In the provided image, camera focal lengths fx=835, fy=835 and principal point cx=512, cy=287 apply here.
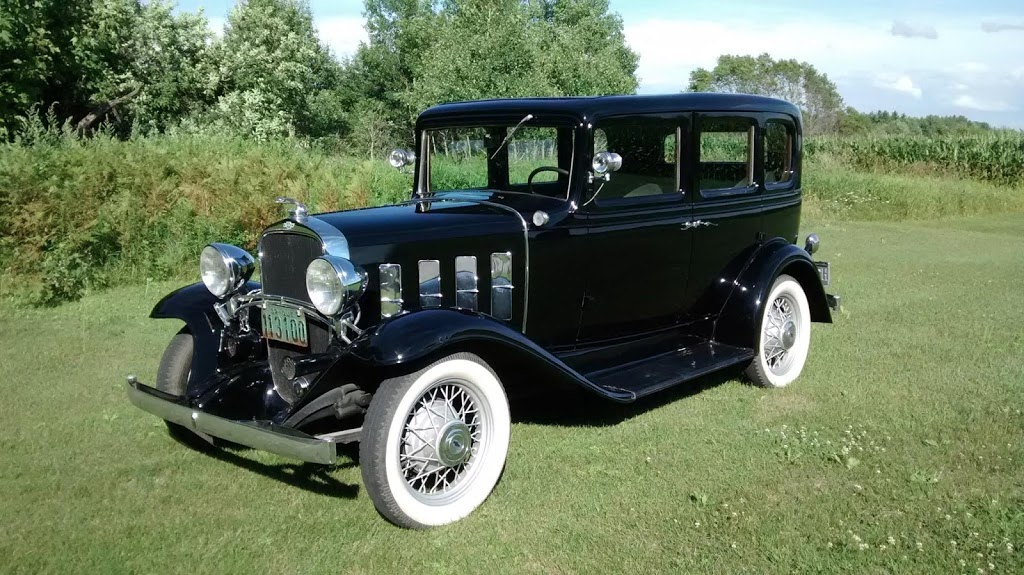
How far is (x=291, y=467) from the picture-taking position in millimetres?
4465

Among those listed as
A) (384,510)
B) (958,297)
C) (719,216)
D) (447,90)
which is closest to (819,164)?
(447,90)

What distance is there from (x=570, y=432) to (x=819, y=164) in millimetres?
21553

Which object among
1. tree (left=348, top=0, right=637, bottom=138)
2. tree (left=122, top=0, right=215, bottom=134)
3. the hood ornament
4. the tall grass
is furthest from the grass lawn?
tree (left=122, top=0, right=215, bottom=134)

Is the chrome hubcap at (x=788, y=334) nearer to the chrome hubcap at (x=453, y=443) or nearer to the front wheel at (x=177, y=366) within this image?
the chrome hubcap at (x=453, y=443)

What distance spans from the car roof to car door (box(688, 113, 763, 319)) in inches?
3.5

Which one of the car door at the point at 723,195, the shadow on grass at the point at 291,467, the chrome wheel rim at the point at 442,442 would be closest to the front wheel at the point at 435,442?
the chrome wheel rim at the point at 442,442

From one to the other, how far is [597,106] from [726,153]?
1328mm

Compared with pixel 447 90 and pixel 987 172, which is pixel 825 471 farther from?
pixel 987 172

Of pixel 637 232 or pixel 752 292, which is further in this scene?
pixel 752 292

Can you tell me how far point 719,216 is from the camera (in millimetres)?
5508

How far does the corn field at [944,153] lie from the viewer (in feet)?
74.6

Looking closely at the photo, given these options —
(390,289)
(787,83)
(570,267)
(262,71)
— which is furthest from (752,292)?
(787,83)

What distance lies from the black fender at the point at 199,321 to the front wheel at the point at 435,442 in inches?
46.0

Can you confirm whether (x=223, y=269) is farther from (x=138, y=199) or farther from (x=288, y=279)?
(x=138, y=199)
